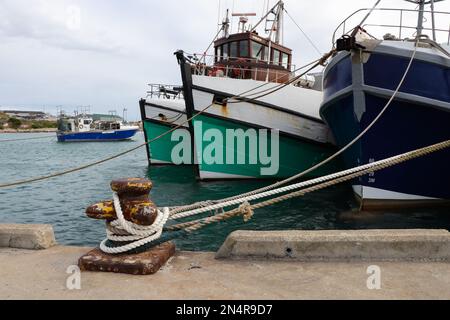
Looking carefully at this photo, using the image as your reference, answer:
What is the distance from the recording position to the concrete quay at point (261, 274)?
2.34 metres

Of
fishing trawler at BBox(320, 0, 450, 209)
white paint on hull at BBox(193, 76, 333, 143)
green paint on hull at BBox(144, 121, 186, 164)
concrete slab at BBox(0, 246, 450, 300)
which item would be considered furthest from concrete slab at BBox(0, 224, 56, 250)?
green paint on hull at BBox(144, 121, 186, 164)

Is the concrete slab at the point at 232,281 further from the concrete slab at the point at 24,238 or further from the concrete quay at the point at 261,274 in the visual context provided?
the concrete slab at the point at 24,238

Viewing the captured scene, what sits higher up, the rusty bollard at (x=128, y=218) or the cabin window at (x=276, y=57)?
the cabin window at (x=276, y=57)

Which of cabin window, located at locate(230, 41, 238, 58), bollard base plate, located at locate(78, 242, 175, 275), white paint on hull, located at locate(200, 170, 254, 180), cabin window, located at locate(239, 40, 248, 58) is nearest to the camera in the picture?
bollard base plate, located at locate(78, 242, 175, 275)

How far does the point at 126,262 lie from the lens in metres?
2.68

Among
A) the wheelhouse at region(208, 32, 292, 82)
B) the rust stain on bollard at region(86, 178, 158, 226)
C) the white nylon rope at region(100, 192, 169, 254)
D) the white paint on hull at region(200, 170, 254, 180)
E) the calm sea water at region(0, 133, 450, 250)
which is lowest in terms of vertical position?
the calm sea water at region(0, 133, 450, 250)

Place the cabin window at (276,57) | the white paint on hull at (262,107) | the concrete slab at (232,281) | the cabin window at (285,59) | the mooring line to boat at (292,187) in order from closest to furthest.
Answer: the concrete slab at (232,281)
the mooring line to boat at (292,187)
the white paint on hull at (262,107)
the cabin window at (276,57)
the cabin window at (285,59)

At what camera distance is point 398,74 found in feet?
23.4

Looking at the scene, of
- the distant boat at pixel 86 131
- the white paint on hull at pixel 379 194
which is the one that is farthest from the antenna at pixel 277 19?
the distant boat at pixel 86 131

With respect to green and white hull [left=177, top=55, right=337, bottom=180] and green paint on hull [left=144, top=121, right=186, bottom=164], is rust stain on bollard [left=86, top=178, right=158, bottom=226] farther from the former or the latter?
green paint on hull [left=144, top=121, right=186, bottom=164]

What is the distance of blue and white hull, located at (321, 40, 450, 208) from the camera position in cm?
707

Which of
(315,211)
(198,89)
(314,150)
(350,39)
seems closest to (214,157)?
(198,89)

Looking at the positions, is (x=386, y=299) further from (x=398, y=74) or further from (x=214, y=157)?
(x=214, y=157)

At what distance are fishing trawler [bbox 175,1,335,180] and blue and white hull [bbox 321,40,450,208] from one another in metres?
3.55
